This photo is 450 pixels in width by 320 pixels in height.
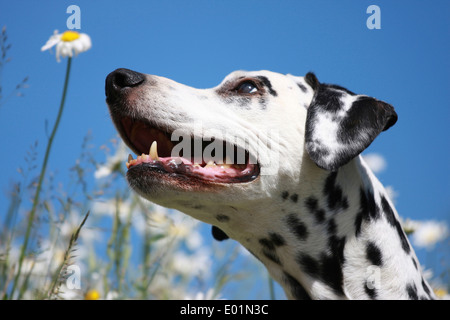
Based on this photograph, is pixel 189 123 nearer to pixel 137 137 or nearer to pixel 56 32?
pixel 137 137

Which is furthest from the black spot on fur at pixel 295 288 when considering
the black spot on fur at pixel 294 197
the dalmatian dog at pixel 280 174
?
the black spot on fur at pixel 294 197

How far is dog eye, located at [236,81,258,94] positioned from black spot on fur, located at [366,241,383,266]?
1.12 meters

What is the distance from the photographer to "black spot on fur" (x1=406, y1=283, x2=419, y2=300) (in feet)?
10.7

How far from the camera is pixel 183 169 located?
10.4 ft

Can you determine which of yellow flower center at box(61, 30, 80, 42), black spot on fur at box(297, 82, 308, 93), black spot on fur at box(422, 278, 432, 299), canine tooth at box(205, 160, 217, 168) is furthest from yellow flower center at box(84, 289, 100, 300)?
black spot on fur at box(422, 278, 432, 299)

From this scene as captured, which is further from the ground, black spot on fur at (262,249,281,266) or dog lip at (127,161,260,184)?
dog lip at (127,161,260,184)

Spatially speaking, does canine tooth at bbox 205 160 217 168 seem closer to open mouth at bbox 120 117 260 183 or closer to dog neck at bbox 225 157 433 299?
open mouth at bbox 120 117 260 183

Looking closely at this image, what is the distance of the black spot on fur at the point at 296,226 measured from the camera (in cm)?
329

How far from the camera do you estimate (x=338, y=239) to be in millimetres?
3297

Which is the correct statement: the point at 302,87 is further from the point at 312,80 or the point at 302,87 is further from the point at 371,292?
the point at 371,292

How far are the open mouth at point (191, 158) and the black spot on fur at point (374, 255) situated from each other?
76 cm

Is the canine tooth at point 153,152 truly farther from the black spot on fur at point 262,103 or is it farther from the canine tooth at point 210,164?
the black spot on fur at point 262,103

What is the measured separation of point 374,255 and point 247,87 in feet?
3.97
